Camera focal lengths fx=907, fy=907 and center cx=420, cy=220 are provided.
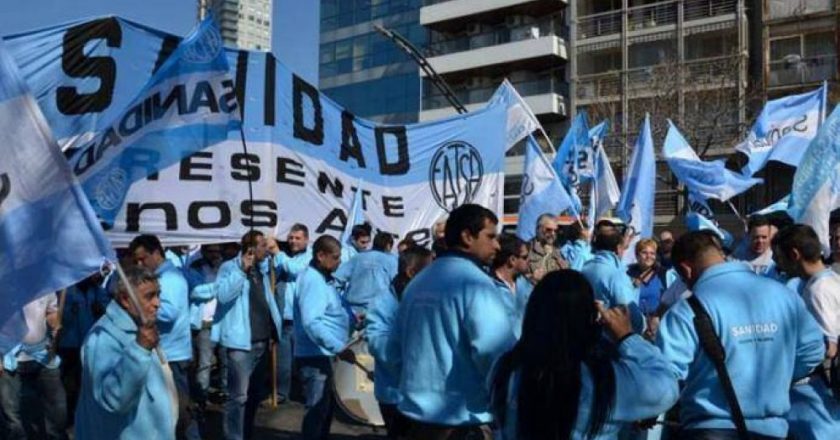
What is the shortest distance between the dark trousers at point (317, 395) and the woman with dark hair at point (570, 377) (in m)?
4.12

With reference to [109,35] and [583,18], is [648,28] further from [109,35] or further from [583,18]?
[109,35]

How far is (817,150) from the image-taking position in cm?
703

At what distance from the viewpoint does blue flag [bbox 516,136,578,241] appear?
1119 centimetres

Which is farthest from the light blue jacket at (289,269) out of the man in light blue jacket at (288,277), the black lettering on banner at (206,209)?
the black lettering on banner at (206,209)

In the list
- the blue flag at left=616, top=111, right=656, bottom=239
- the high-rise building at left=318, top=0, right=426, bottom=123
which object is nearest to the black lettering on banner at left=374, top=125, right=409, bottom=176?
the blue flag at left=616, top=111, right=656, bottom=239

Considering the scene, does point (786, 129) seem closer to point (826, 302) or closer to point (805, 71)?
point (826, 302)

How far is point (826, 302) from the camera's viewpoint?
14.6ft

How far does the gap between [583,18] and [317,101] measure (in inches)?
1374

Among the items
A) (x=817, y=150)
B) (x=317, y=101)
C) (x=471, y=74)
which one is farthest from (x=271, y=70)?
(x=471, y=74)

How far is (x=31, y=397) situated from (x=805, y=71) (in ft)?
108

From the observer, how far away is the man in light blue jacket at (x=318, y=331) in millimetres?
6793

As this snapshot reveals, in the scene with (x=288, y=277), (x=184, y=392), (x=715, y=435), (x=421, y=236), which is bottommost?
(x=184, y=392)

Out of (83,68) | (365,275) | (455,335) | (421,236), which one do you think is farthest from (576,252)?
(455,335)

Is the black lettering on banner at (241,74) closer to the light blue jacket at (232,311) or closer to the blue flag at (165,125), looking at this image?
the blue flag at (165,125)
